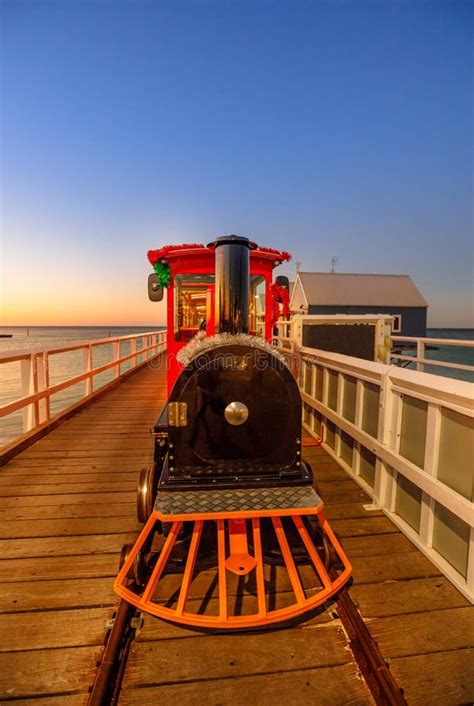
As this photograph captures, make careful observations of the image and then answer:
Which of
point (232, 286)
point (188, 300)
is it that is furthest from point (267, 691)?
point (188, 300)

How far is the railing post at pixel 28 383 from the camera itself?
4559 millimetres

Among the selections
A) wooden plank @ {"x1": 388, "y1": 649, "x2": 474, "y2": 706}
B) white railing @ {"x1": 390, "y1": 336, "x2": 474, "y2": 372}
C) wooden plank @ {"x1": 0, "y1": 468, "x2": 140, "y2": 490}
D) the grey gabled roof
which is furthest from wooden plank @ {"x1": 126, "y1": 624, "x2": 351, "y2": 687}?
the grey gabled roof

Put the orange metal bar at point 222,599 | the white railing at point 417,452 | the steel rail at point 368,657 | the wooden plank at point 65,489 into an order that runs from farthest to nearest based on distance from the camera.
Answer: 1. the wooden plank at point 65,489
2. the white railing at point 417,452
3. the orange metal bar at point 222,599
4. the steel rail at point 368,657

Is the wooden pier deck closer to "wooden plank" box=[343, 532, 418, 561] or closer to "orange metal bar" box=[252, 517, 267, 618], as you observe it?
"wooden plank" box=[343, 532, 418, 561]

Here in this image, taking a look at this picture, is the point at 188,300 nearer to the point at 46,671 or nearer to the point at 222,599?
the point at 222,599

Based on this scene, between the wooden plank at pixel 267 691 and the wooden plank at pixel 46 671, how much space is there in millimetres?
243

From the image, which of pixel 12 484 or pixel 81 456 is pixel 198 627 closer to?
pixel 12 484

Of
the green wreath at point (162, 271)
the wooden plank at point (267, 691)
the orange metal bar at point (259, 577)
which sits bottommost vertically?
the wooden plank at point (267, 691)

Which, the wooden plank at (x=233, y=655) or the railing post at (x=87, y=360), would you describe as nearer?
the wooden plank at (x=233, y=655)

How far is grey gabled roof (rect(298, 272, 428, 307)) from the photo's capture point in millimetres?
28766

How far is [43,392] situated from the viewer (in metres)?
4.85

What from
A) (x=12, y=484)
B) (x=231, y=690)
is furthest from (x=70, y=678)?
(x=12, y=484)

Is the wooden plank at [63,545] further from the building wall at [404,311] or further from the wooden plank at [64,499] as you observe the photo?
the building wall at [404,311]

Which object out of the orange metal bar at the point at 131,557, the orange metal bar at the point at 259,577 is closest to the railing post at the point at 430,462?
the orange metal bar at the point at 259,577
